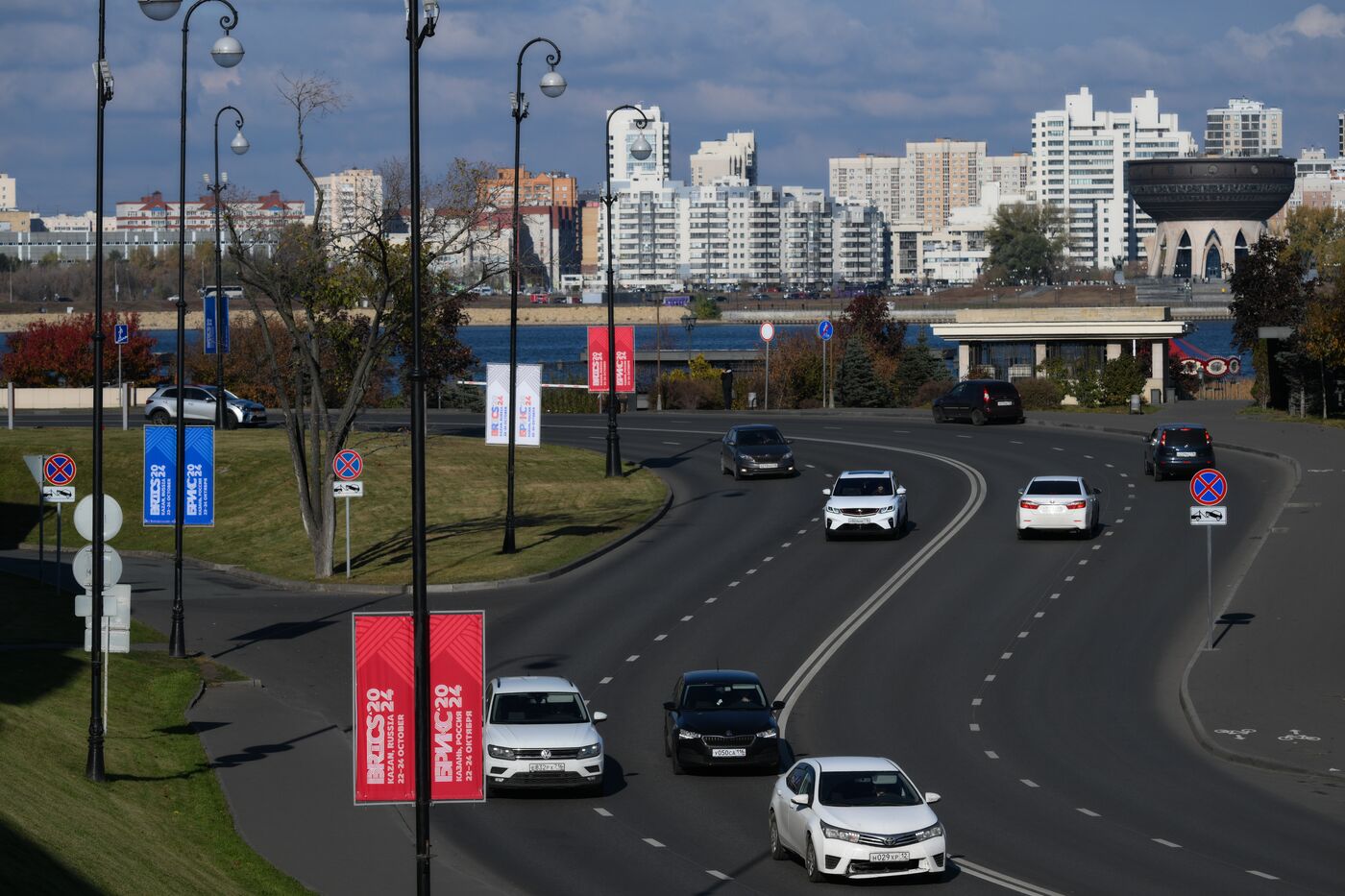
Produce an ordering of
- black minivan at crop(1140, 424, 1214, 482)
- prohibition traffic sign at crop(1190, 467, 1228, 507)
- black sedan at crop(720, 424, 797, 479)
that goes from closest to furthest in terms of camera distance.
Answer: prohibition traffic sign at crop(1190, 467, 1228, 507) → black minivan at crop(1140, 424, 1214, 482) → black sedan at crop(720, 424, 797, 479)

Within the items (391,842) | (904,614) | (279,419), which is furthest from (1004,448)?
(391,842)

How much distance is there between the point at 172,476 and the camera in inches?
1563

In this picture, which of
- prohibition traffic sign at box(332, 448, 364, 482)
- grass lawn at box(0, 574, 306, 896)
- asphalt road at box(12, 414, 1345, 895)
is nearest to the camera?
grass lawn at box(0, 574, 306, 896)

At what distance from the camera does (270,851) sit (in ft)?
64.2

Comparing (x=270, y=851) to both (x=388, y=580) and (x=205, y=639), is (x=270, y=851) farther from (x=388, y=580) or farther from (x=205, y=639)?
(x=388, y=580)

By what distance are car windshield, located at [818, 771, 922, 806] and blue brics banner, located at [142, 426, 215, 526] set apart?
74.8 feet

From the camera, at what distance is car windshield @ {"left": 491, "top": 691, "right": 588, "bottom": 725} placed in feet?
76.3

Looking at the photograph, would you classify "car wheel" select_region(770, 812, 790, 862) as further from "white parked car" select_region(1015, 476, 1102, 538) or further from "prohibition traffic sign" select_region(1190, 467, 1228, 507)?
"white parked car" select_region(1015, 476, 1102, 538)

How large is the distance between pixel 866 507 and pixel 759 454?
1108 cm

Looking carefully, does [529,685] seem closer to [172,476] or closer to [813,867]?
[813,867]

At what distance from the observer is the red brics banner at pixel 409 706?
15789 millimetres

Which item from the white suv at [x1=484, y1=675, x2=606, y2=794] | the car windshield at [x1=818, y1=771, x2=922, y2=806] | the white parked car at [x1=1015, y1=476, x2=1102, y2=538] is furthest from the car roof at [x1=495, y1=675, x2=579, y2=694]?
the white parked car at [x1=1015, y1=476, x2=1102, y2=538]

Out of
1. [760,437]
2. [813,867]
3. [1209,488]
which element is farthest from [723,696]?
[760,437]

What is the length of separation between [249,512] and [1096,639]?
27243mm
